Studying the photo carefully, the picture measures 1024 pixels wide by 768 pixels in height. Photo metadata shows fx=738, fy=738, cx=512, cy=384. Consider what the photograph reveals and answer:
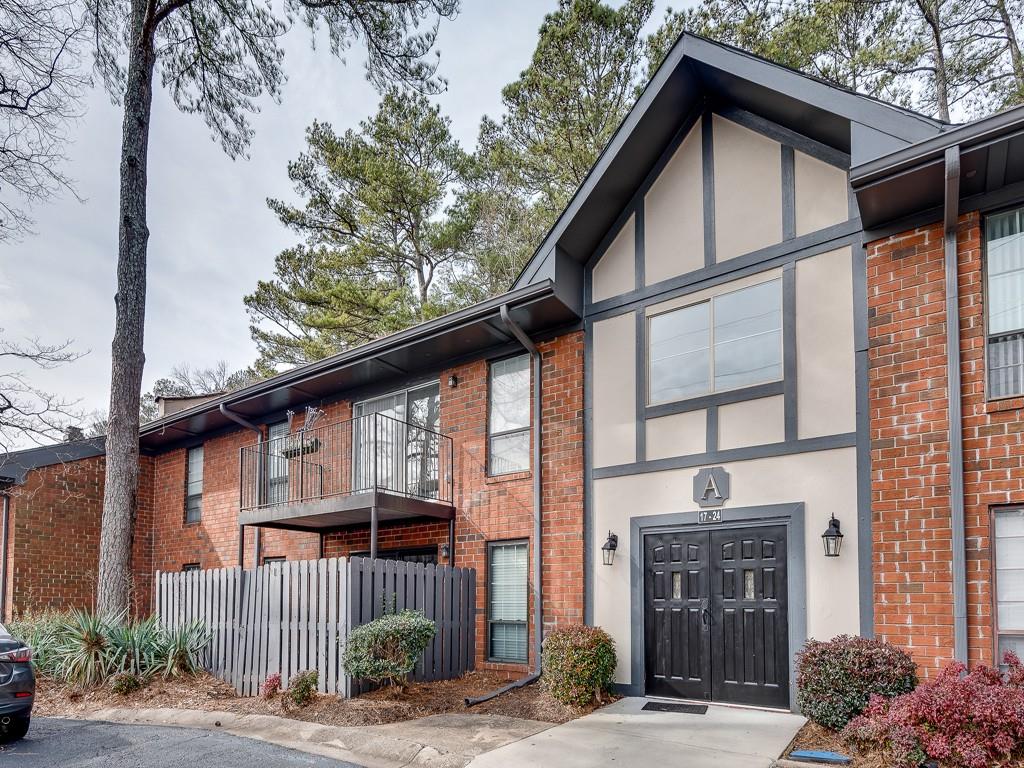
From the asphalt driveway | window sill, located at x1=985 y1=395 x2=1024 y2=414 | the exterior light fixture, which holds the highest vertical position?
window sill, located at x1=985 y1=395 x2=1024 y2=414

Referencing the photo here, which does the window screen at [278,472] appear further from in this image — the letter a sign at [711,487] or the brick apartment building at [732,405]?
the letter a sign at [711,487]

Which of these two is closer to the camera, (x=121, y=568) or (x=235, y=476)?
(x=121, y=568)

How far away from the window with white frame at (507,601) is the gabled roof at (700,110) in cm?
382

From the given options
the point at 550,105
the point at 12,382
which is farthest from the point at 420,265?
the point at 12,382

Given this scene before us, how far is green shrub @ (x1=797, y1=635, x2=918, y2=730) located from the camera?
20.1ft

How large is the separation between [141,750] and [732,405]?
6.88 m

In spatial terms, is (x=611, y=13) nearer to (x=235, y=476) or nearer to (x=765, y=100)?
(x=765, y=100)

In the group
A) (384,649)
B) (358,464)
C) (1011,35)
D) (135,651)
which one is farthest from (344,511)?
(1011,35)

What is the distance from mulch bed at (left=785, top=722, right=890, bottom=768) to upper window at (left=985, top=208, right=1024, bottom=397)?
3.35 metres

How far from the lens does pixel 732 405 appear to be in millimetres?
8414

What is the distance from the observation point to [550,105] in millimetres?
18406

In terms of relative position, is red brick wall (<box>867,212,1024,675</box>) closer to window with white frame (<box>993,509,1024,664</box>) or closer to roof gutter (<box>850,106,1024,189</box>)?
window with white frame (<box>993,509,1024,664</box>)

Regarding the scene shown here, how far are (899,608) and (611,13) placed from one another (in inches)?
590

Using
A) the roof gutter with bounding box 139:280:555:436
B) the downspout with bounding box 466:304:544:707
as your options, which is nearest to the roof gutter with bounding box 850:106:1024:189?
the roof gutter with bounding box 139:280:555:436
